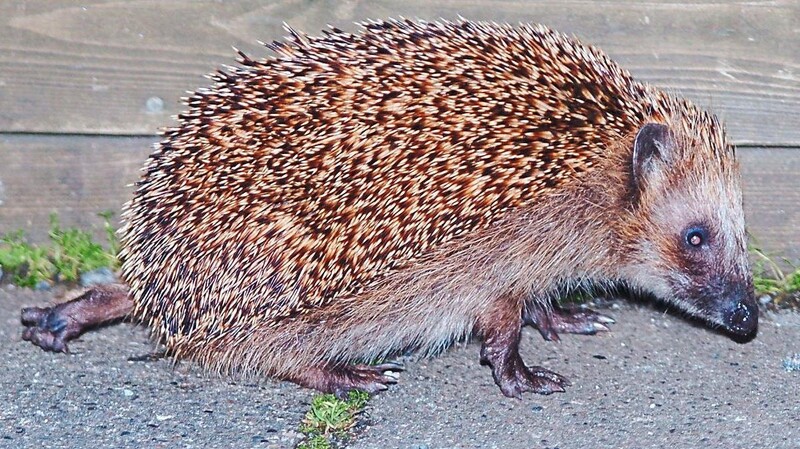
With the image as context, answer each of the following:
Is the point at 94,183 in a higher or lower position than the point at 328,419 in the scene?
higher

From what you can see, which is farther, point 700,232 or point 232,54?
point 232,54

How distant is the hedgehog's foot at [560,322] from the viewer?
3.99 metres

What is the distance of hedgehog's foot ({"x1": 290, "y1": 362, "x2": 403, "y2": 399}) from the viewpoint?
3568 mm

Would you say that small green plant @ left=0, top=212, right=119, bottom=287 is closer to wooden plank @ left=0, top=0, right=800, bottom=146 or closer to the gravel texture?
the gravel texture

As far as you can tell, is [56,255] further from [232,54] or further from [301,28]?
[301,28]

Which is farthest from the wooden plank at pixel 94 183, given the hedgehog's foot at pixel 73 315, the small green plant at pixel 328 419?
the small green plant at pixel 328 419

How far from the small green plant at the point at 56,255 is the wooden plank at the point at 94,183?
0.05 meters

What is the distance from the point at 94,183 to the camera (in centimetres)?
436

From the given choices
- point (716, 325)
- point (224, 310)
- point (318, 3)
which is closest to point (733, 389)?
point (716, 325)

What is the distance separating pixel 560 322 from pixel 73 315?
1.80 m

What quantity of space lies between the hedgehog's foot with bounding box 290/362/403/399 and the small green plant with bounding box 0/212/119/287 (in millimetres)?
1161

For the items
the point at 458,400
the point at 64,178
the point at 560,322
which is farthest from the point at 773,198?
the point at 64,178

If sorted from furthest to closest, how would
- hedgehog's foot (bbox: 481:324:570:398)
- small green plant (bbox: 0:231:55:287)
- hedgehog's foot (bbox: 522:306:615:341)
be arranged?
small green plant (bbox: 0:231:55:287) → hedgehog's foot (bbox: 522:306:615:341) → hedgehog's foot (bbox: 481:324:570:398)

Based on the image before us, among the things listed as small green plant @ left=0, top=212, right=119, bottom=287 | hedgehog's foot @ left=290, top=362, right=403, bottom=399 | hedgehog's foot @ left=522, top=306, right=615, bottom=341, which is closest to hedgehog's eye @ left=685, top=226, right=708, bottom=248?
hedgehog's foot @ left=522, top=306, right=615, bottom=341
